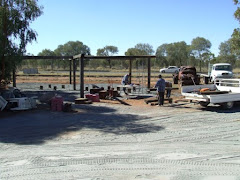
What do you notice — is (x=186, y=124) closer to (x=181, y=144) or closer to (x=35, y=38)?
(x=181, y=144)

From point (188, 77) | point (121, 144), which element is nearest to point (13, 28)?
point (121, 144)

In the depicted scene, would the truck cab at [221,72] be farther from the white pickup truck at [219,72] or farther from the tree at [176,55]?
the tree at [176,55]

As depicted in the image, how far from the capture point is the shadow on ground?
29.7ft

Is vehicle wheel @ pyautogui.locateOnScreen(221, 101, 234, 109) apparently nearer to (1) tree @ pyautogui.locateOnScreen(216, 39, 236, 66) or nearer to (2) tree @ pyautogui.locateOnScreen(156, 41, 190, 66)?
(1) tree @ pyautogui.locateOnScreen(216, 39, 236, 66)

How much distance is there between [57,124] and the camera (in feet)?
34.9

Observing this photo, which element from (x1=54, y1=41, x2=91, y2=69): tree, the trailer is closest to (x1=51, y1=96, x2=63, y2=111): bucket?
the trailer

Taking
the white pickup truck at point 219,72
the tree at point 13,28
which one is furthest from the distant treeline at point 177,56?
the tree at point 13,28

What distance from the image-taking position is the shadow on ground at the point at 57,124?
29.7 feet

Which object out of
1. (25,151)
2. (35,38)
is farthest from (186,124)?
(35,38)

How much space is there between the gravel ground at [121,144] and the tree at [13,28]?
310cm

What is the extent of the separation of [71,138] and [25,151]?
66.9 inches

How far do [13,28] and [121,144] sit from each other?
9127mm

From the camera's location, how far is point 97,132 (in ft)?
30.9

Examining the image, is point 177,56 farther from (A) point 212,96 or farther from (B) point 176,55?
(A) point 212,96
